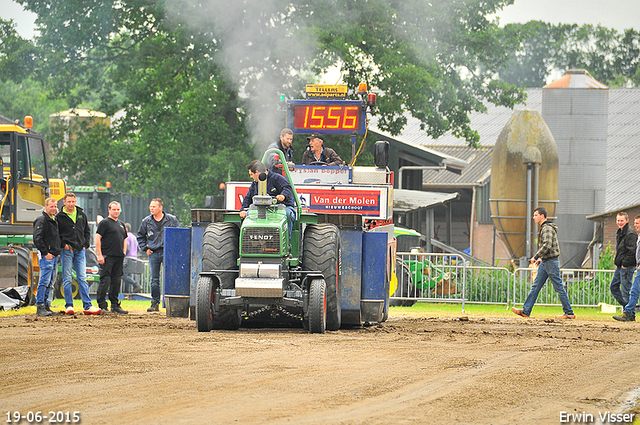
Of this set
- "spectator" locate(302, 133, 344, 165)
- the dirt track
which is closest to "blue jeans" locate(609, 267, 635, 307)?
the dirt track

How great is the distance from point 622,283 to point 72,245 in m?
9.08

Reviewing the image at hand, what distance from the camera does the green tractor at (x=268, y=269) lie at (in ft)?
33.9

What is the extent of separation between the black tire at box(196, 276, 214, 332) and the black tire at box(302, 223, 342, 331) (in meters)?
1.16

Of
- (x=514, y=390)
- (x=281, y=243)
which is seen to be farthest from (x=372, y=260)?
(x=514, y=390)

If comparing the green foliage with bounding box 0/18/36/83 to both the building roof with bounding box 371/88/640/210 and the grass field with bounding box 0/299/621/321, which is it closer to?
the grass field with bounding box 0/299/621/321

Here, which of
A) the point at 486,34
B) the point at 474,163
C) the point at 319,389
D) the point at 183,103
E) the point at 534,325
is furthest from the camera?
the point at 474,163

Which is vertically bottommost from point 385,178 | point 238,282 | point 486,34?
point 238,282

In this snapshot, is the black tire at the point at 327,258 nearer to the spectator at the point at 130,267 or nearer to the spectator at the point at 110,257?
the spectator at the point at 110,257

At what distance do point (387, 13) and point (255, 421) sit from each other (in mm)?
20172

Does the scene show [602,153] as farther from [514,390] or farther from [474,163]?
[514,390]

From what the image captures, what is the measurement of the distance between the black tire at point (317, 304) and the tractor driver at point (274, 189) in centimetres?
81

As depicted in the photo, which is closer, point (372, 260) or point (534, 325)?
point (372, 260)

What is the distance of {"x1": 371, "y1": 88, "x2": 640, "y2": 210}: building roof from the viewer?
116 ft

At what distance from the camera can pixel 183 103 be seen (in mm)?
24266
